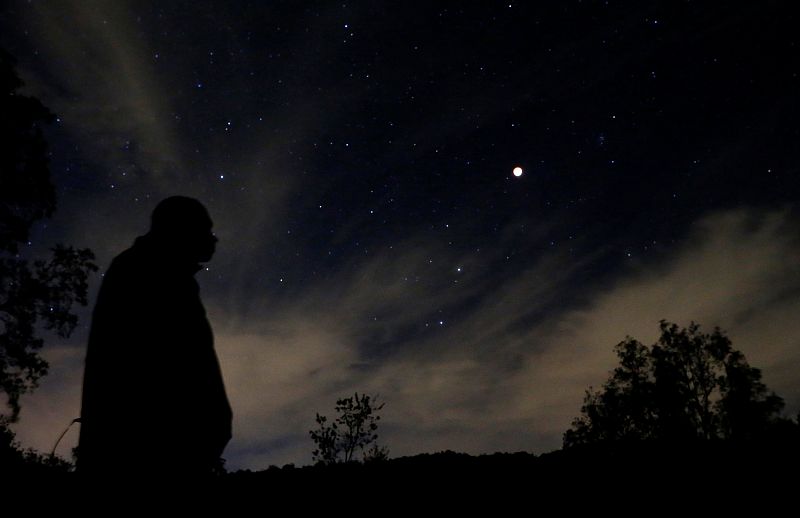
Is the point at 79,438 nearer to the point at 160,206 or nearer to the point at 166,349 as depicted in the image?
the point at 166,349

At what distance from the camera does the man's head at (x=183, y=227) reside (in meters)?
2.35

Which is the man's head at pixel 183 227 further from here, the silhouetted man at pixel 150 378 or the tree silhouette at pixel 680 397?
the tree silhouette at pixel 680 397

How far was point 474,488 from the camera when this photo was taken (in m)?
8.66

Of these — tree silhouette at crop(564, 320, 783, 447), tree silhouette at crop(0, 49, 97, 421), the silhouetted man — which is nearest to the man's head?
the silhouetted man

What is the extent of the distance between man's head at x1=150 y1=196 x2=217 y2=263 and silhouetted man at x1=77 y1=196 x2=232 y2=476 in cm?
6

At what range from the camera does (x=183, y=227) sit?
238 cm

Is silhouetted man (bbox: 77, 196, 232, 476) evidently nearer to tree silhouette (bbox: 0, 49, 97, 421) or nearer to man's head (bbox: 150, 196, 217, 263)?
man's head (bbox: 150, 196, 217, 263)

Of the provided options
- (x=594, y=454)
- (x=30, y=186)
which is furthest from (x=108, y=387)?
(x=30, y=186)

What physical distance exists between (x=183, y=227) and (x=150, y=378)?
724 mm

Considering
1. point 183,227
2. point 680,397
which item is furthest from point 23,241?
point 680,397

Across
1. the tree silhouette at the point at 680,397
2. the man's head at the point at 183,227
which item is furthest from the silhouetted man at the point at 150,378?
the tree silhouette at the point at 680,397

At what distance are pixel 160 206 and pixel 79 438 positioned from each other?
3.50 feet

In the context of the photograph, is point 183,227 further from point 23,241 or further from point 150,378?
point 23,241

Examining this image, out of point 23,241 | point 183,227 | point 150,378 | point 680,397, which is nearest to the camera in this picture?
point 150,378
